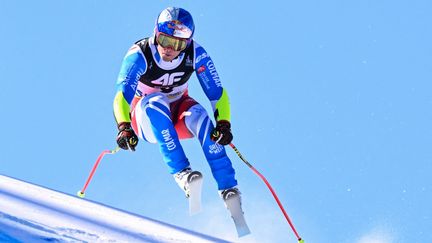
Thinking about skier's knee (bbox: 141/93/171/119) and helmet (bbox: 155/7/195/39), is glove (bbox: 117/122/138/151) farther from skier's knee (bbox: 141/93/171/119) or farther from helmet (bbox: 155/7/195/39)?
helmet (bbox: 155/7/195/39)

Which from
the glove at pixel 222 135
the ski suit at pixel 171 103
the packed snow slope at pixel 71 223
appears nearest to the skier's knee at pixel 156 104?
the ski suit at pixel 171 103

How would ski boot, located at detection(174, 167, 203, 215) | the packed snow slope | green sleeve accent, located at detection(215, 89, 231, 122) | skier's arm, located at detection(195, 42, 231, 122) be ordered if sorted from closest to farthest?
the packed snow slope
ski boot, located at detection(174, 167, 203, 215)
green sleeve accent, located at detection(215, 89, 231, 122)
skier's arm, located at detection(195, 42, 231, 122)

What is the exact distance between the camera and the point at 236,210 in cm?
565

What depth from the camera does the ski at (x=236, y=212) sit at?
18.4 ft

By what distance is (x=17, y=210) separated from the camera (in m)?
2.22

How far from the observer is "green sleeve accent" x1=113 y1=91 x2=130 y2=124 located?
5535 millimetres

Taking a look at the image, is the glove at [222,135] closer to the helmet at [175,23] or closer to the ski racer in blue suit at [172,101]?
the ski racer in blue suit at [172,101]

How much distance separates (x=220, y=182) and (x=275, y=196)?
22.6 inches

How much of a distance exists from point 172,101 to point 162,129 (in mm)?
606

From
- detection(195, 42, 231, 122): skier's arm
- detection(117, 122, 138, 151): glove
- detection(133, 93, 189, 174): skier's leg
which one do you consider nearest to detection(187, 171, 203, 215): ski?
detection(133, 93, 189, 174): skier's leg

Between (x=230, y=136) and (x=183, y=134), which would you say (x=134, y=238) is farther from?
(x=183, y=134)

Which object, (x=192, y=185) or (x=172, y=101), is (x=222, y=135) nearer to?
(x=192, y=185)

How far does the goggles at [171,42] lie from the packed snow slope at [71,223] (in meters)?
3.46

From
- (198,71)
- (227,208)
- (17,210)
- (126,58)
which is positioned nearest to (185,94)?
(198,71)
